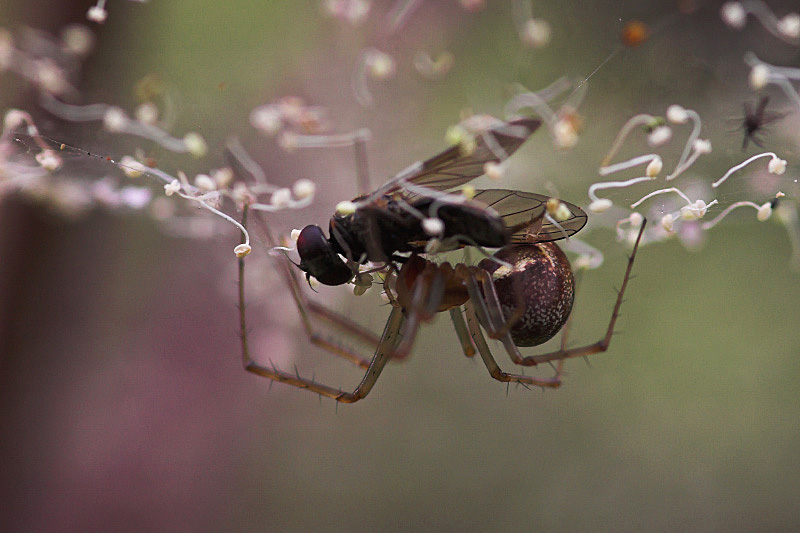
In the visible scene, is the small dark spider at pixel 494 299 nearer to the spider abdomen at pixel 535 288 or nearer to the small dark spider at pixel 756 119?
the spider abdomen at pixel 535 288

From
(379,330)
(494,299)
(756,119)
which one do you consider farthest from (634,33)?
(379,330)

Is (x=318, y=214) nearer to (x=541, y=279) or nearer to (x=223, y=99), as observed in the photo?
(x=223, y=99)

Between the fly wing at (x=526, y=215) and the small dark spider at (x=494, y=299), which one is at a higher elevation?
the fly wing at (x=526, y=215)

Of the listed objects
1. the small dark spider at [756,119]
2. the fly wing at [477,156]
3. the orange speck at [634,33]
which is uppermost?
the orange speck at [634,33]

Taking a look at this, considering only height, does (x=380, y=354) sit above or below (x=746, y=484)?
above

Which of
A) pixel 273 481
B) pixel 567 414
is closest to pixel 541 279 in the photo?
pixel 567 414

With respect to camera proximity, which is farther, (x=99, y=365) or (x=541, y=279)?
(x=99, y=365)

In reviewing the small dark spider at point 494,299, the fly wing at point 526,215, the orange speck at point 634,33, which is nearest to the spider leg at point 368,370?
the small dark spider at point 494,299
